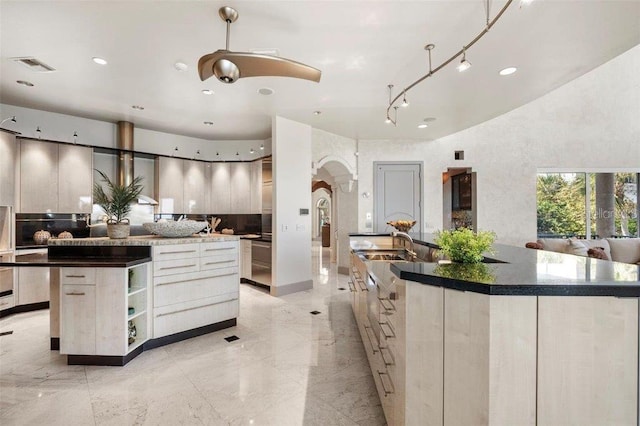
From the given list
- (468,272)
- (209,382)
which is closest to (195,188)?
(209,382)

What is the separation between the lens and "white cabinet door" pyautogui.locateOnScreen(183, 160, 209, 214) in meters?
5.50

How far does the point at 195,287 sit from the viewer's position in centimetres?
296

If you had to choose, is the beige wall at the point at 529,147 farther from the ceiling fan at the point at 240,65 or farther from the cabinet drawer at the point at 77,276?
the cabinet drawer at the point at 77,276

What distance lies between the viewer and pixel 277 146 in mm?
4578

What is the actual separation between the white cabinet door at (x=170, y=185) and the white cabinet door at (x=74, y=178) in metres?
1.02

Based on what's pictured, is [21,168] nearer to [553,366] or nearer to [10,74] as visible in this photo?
[10,74]

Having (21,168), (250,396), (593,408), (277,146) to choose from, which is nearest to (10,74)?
(21,168)

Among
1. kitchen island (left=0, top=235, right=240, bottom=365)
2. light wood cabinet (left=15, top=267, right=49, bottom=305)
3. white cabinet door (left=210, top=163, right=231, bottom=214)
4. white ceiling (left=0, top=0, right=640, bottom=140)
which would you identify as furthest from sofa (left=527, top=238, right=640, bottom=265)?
light wood cabinet (left=15, top=267, right=49, bottom=305)

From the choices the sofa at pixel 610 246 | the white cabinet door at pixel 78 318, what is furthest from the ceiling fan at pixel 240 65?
the sofa at pixel 610 246

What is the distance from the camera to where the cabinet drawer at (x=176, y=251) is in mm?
2709

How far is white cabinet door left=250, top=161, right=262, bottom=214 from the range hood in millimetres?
1724

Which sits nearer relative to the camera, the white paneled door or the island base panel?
the island base panel

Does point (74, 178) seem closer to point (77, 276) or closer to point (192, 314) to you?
point (77, 276)

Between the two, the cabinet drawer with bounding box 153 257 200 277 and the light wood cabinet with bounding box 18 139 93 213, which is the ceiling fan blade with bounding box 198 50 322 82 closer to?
the cabinet drawer with bounding box 153 257 200 277
